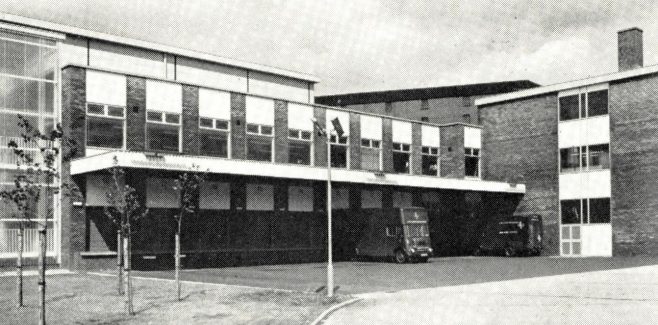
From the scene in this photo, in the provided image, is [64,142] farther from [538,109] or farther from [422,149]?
[538,109]

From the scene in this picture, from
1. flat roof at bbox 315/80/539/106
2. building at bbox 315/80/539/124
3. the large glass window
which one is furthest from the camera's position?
building at bbox 315/80/539/124

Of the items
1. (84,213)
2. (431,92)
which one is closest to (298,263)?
(84,213)

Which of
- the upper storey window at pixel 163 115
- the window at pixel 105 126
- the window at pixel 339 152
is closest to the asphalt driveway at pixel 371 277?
the window at pixel 105 126

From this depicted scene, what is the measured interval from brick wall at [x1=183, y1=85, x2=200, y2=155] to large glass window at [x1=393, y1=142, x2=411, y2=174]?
1414 cm

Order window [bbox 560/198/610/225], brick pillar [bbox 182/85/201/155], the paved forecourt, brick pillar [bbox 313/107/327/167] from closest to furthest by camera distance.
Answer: the paved forecourt
brick pillar [bbox 182/85/201/155]
brick pillar [bbox 313/107/327/167]
window [bbox 560/198/610/225]

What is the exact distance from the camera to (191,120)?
1315 inches

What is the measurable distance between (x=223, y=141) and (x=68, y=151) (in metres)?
8.32

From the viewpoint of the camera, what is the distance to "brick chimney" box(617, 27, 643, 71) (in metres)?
42.7

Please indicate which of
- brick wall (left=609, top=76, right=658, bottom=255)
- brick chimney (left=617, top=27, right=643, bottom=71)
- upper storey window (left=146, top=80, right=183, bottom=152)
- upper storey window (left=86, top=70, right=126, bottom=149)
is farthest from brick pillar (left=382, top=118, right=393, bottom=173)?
upper storey window (left=86, top=70, right=126, bottom=149)

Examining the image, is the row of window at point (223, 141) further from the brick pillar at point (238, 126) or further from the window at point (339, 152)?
the brick pillar at point (238, 126)

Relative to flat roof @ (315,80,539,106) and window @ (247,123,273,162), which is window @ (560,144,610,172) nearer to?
window @ (247,123,273,162)

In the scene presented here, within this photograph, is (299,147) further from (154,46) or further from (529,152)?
(529,152)

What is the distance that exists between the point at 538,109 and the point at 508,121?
8.01ft

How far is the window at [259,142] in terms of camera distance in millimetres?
35906
